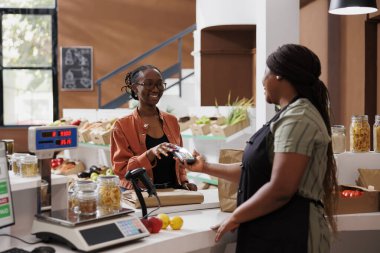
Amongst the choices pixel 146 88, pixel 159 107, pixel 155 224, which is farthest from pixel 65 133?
pixel 159 107

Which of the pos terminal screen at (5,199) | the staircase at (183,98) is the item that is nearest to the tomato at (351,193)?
the pos terminal screen at (5,199)

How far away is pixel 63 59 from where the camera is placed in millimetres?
10805

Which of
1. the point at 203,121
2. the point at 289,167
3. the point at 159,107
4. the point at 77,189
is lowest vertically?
the point at 77,189

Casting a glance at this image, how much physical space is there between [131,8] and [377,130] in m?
8.44

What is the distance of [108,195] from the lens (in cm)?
228

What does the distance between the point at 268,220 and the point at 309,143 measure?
0.34 m

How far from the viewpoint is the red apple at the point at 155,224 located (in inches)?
89.4

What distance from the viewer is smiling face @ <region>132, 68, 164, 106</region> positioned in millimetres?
3064

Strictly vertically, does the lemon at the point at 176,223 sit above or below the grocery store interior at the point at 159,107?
below

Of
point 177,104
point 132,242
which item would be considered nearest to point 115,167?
point 132,242

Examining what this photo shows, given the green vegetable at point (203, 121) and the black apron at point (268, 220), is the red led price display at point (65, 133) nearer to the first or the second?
the black apron at point (268, 220)

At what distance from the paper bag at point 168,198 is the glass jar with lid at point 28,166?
496mm

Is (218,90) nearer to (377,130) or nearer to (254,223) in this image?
(377,130)

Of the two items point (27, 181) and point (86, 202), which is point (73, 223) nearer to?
point (86, 202)
